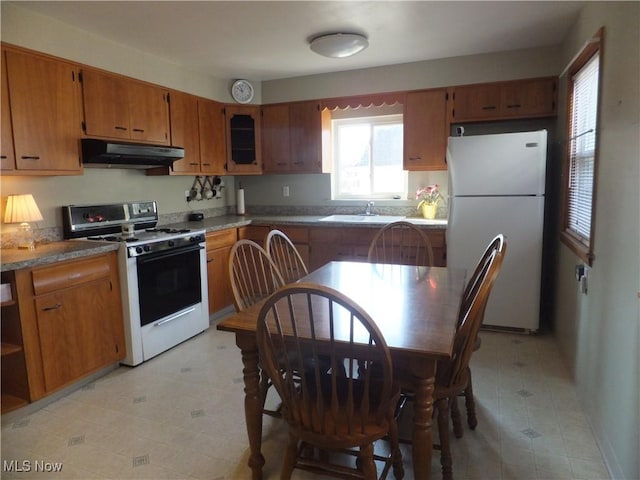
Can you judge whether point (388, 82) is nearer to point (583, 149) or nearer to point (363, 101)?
point (363, 101)

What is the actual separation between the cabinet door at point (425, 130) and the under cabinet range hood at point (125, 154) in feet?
6.65

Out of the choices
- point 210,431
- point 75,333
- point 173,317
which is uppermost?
point 75,333

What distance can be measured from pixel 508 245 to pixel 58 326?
10.3 ft

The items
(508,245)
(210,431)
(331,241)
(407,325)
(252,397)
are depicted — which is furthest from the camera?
(331,241)

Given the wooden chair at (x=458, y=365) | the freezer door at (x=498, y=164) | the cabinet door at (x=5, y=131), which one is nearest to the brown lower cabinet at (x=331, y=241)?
the freezer door at (x=498, y=164)

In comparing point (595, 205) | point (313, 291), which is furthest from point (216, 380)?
point (595, 205)

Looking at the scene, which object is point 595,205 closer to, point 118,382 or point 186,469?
point 186,469

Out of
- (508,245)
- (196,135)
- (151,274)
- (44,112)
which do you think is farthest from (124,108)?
(508,245)

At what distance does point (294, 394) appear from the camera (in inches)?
57.0

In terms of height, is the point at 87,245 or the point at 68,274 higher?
the point at 87,245

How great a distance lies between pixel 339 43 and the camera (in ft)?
9.68

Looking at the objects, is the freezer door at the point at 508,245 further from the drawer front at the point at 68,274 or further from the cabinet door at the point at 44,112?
the cabinet door at the point at 44,112

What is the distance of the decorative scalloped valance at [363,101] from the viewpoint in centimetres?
390

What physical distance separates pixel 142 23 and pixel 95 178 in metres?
1.20
